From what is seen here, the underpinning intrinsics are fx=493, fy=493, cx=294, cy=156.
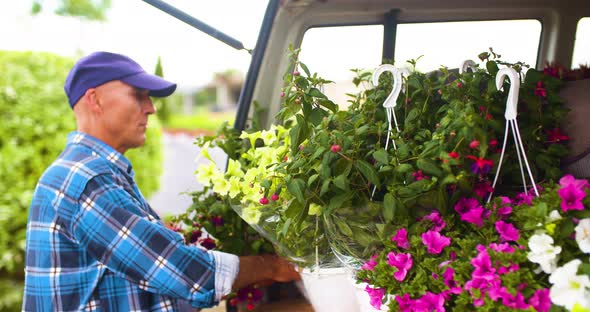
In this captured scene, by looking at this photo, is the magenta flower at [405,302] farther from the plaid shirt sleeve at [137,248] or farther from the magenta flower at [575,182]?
the plaid shirt sleeve at [137,248]

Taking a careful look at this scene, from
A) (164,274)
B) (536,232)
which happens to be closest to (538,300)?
(536,232)

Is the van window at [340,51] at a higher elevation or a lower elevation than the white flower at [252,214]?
higher

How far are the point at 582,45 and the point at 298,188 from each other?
6.07 feet

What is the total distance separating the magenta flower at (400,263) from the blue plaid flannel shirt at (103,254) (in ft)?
2.43

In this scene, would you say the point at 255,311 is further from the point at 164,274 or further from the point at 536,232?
the point at 536,232

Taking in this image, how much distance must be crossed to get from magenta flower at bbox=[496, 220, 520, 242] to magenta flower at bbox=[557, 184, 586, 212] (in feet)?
0.35

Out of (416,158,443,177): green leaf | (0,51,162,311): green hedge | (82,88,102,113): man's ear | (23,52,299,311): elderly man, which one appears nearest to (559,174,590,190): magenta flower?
(416,158,443,177): green leaf

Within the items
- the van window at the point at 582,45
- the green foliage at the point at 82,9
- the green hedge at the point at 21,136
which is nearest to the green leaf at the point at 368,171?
the van window at the point at 582,45

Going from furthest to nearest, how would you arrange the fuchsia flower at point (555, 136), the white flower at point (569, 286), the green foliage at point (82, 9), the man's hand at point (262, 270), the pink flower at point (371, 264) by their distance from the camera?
the green foliage at point (82, 9) → the man's hand at point (262, 270) → the fuchsia flower at point (555, 136) → the pink flower at point (371, 264) → the white flower at point (569, 286)

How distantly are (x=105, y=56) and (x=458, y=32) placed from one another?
4.77ft

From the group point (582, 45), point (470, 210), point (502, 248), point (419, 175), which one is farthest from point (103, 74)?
point (582, 45)

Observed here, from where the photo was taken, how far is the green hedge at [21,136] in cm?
392

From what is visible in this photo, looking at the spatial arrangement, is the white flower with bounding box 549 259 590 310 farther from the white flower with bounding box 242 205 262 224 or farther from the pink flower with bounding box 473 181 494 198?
the white flower with bounding box 242 205 262 224

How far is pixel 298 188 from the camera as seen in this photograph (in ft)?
3.72
